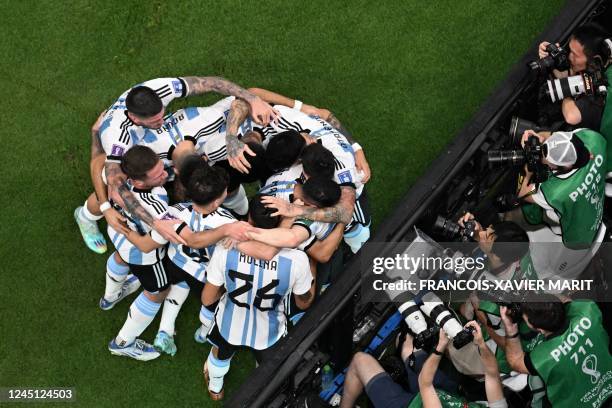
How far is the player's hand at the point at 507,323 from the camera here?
373 cm

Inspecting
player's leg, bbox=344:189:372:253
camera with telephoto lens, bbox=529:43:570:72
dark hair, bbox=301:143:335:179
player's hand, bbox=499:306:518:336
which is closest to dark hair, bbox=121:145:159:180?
dark hair, bbox=301:143:335:179

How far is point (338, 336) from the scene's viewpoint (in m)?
3.82

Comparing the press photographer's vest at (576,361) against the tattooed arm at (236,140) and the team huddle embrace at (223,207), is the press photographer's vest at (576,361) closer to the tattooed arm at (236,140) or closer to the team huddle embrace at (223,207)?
the team huddle embrace at (223,207)

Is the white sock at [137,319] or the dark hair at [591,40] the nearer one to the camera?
the dark hair at [591,40]

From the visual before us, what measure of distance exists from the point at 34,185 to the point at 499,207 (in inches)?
131

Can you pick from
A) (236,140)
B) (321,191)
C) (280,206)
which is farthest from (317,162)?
(236,140)

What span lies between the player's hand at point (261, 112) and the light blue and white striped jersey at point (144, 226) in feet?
2.35

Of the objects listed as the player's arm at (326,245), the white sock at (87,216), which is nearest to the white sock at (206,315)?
the player's arm at (326,245)

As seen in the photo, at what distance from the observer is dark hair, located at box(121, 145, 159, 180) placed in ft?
12.5

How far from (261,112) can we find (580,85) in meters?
1.95

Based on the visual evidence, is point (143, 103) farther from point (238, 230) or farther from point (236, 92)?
point (238, 230)

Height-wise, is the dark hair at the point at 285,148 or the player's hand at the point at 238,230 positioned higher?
the dark hair at the point at 285,148

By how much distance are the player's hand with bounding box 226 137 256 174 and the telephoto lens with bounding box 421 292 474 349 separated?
129 cm

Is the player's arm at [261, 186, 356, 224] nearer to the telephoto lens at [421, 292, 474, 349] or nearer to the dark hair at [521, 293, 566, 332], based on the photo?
the telephoto lens at [421, 292, 474, 349]
